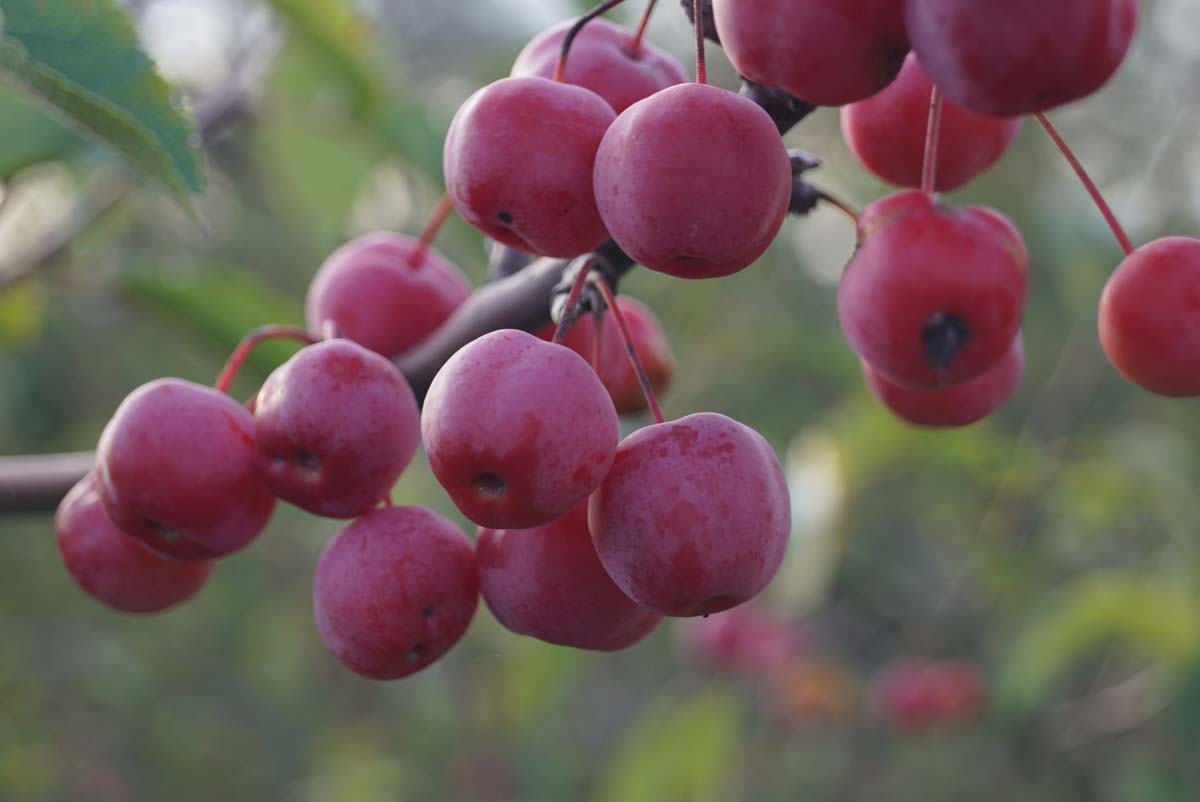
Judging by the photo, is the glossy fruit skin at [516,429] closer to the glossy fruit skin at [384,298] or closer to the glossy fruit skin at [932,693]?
the glossy fruit skin at [384,298]

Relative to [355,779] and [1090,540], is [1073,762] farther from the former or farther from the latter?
[355,779]

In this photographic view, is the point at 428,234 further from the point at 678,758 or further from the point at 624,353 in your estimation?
the point at 678,758

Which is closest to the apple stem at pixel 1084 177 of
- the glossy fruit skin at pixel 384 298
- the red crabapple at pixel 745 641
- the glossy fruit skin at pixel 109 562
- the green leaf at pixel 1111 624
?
the glossy fruit skin at pixel 384 298

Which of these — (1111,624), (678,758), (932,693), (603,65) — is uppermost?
(603,65)

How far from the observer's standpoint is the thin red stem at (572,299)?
666 millimetres

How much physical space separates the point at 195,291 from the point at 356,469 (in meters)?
0.64

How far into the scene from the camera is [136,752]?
4.73 m

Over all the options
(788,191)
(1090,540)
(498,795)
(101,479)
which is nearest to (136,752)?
(498,795)

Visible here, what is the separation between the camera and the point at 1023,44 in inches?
18.9

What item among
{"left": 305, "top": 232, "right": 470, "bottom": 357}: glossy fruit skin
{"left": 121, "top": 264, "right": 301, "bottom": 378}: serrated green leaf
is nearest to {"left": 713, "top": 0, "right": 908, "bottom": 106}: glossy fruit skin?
{"left": 305, "top": 232, "right": 470, "bottom": 357}: glossy fruit skin

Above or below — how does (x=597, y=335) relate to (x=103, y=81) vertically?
below

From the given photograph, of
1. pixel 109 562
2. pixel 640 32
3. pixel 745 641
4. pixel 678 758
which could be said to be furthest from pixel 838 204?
pixel 745 641

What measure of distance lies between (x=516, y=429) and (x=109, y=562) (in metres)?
0.41

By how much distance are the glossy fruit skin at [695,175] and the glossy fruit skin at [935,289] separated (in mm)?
112
